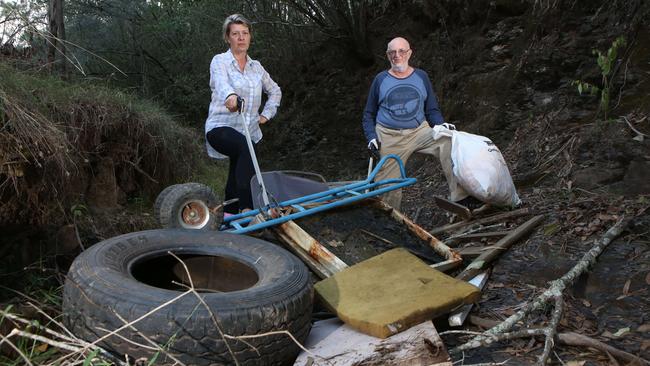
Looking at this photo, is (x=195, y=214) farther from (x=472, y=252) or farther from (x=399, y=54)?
(x=399, y=54)

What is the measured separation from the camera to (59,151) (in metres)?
3.28

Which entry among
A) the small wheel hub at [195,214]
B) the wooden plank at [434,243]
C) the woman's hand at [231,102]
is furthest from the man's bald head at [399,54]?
the small wheel hub at [195,214]

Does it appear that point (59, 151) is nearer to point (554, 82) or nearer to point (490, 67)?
point (554, 82)

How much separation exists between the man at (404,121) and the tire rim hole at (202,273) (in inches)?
88.0

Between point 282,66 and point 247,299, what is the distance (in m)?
11.5

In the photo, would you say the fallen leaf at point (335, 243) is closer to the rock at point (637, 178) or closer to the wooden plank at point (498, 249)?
the wooden plank at point (498, 249)

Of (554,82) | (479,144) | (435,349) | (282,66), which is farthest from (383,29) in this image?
(435,349)

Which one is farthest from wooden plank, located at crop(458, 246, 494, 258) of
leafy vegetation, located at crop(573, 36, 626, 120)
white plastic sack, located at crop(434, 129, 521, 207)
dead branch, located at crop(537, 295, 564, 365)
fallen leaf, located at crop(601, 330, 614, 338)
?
leafy vegetation, located at crop(573, 36, 626, 120)

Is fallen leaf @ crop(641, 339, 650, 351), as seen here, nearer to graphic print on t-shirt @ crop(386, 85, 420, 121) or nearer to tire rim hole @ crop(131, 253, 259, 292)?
tire rim hole @ crop(131, 253, 259, 292)

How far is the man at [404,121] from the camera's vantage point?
5039 mm

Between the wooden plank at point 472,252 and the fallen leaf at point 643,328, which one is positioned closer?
the fallen leaf at point 643,328

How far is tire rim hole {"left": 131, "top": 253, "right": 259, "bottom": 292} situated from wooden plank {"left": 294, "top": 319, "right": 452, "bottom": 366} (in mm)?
624

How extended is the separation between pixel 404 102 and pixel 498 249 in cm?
176

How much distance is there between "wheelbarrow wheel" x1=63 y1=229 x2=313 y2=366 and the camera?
223 centimetres
